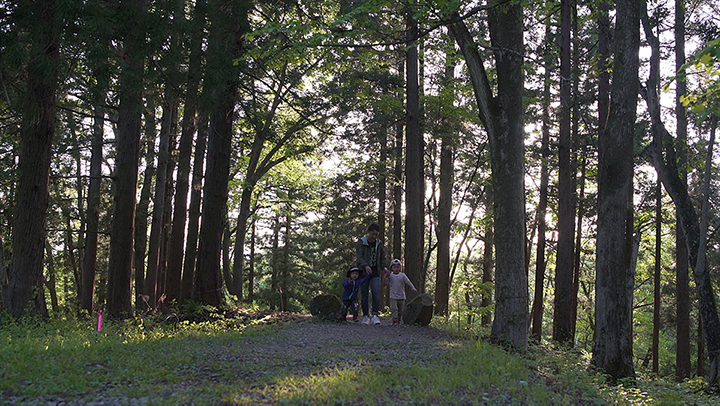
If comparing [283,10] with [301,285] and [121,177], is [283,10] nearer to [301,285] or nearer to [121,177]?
[121,177]

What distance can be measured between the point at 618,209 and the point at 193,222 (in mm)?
10855

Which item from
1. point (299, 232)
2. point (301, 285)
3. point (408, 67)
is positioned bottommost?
point (301, 285)

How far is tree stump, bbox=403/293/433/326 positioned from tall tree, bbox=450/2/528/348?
2.66 metres

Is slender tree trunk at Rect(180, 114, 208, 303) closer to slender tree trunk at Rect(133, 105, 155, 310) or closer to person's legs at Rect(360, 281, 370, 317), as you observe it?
slender tree trunk at Rect(133, 105, 155, 310)

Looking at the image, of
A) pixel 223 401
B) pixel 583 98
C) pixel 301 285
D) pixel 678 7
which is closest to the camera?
pixel 223 401

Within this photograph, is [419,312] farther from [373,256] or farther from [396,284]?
[373,256]

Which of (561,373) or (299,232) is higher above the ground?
(299,232)

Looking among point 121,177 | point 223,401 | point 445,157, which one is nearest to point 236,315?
point 121,177

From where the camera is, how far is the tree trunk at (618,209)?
7699 mm

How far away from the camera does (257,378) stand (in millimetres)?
5121

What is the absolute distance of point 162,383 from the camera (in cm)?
483

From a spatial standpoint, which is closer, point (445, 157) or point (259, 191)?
point (445, 157)

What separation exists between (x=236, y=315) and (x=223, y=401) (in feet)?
28.0

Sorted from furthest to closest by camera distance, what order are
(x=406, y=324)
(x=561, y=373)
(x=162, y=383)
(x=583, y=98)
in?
(x=583, y=98) → (x=406, y=324) → (x=561, y=373) → (x=162, y=383)
